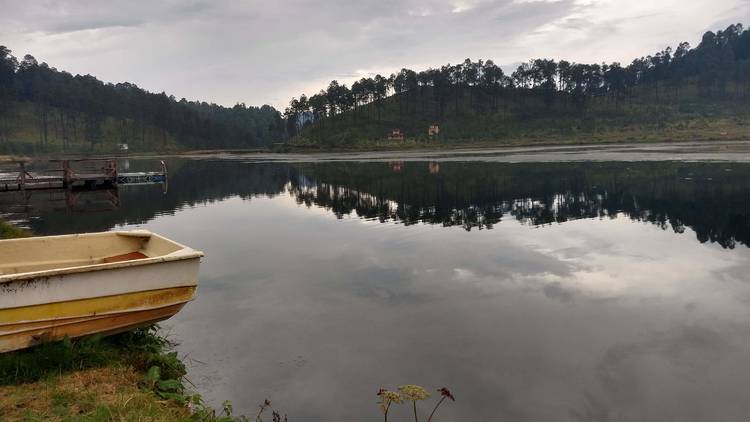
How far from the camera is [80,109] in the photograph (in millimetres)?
192625

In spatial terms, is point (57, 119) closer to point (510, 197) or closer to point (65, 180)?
point (65, 180)

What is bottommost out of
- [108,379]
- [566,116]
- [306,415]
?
[306,415]

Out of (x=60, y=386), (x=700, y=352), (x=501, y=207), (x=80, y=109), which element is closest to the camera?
(x=60, y=386)

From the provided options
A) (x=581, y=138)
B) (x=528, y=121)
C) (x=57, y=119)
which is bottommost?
(x=581, y=138)

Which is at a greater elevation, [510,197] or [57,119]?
[57,119]

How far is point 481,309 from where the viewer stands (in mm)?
12180

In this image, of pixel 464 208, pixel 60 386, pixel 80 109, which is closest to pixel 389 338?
pixel 60 386

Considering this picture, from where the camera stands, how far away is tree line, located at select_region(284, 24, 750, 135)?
168m

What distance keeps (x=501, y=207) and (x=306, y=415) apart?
2252cm

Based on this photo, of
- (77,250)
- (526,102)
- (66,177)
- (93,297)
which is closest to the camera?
(93,297)

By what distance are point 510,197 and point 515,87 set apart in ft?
526

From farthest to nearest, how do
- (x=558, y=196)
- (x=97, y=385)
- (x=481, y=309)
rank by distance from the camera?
(x=558, y=196)
(x=481, y=309)
(x=97, y=385)

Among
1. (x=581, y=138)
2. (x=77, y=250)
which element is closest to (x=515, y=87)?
(x=581, y=138)

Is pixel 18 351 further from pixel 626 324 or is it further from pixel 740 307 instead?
pixel 740 307
